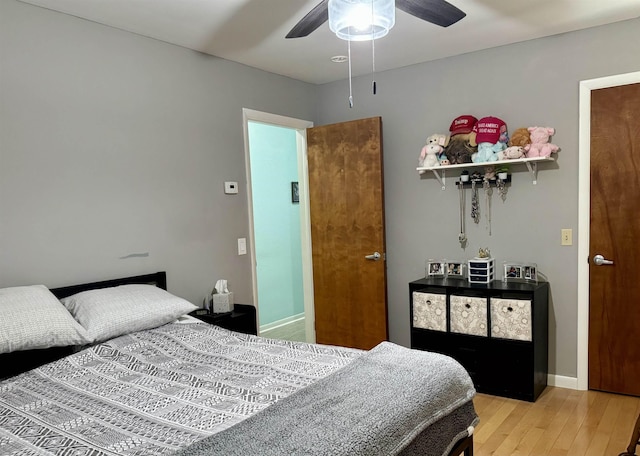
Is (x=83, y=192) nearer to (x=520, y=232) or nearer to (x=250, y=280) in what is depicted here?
(x=250, y=280)

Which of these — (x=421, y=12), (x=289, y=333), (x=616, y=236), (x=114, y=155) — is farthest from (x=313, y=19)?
(x=289, y=333)

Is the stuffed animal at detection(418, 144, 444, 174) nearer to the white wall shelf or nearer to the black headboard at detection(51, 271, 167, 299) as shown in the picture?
the white wall shelf

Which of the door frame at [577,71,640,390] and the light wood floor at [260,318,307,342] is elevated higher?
the door frame at [577,71,640,390]

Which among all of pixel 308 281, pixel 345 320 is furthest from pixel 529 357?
pixel 308 281

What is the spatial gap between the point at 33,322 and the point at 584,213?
3315 millimetres

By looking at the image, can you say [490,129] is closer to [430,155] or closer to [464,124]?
[464,124]

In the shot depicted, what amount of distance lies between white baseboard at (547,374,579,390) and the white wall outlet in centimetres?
270

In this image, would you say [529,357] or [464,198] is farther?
[464,198]

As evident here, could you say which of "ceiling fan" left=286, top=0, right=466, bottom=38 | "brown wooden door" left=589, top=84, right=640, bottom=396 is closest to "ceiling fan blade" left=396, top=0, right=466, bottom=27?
"ceiling fan" left=286, top=0, right=466, bottom=38

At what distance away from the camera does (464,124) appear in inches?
138

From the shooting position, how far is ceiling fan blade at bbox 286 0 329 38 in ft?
6.66

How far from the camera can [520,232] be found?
3482mm

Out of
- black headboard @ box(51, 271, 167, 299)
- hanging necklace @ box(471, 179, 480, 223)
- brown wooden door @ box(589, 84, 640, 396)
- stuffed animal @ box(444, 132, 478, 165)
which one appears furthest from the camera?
hanging necklace @ box(471, 179, 480, 223)

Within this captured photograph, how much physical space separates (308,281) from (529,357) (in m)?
2.00
